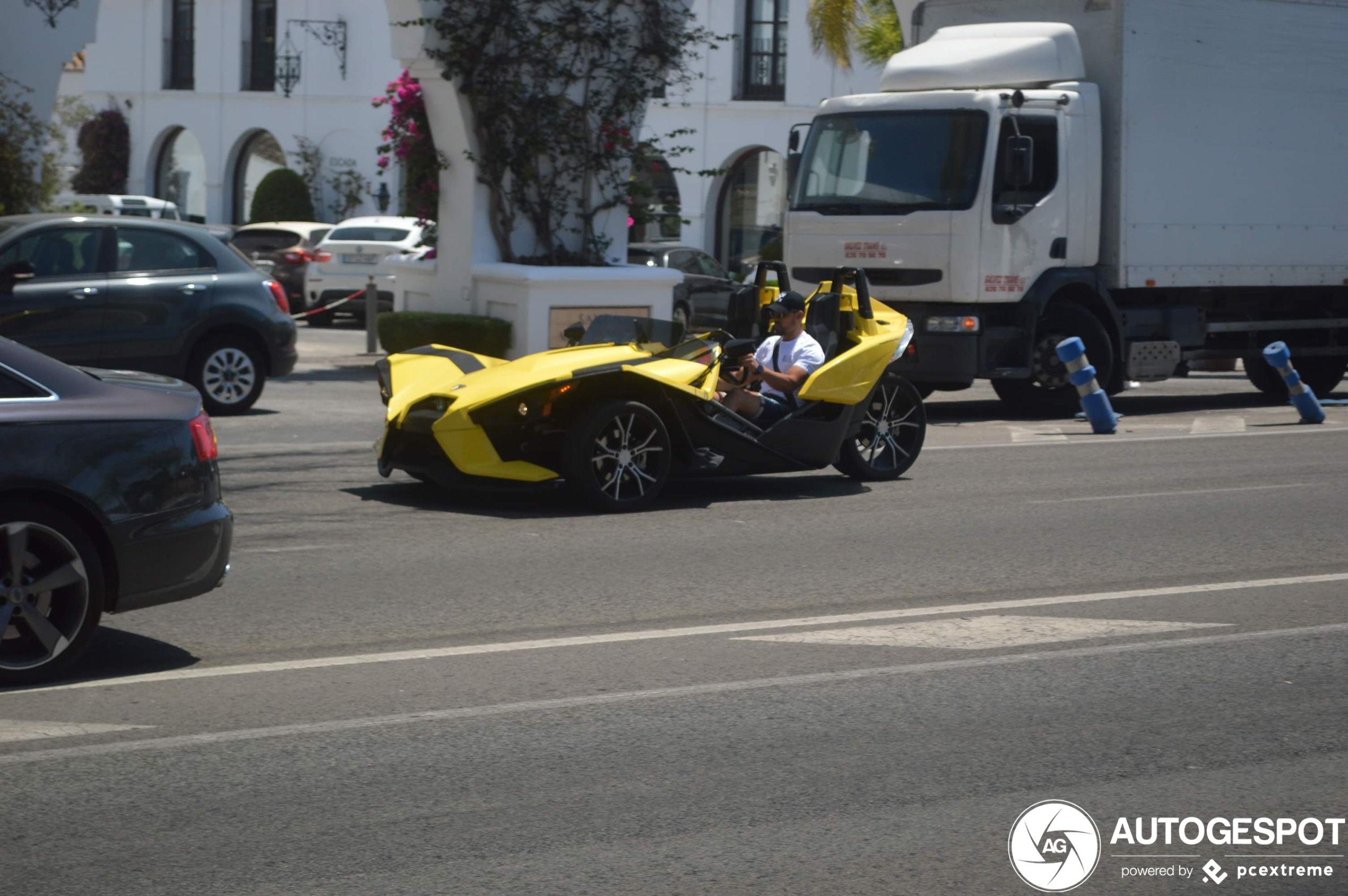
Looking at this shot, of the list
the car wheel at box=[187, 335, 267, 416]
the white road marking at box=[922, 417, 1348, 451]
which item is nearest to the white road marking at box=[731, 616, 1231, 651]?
the white road marking at box=[922, 417, 1348, 451]

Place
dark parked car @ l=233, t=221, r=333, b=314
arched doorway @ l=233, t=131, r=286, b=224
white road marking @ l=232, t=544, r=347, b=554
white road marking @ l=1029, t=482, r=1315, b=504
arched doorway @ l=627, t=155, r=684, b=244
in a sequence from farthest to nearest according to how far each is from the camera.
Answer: arched doorway @ l=233, t=131, r=286, b=224, arched doorway @ l=627, t=155, r=684, b=244, dark parked car @ l=233, t=221, r=333, b=314, white road marking @ l=1029, t=482, r=1315, b=504, white road marking @ l=232, t=544, r=347, b=554

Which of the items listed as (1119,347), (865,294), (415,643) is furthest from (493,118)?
(415,643)

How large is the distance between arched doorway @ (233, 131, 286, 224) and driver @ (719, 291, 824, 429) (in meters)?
31.0

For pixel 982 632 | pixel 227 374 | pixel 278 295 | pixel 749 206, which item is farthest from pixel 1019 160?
pixel 749 206

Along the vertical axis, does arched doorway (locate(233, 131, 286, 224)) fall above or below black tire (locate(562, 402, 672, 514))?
above

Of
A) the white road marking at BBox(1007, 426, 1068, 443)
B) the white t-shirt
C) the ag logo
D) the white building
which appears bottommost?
the ag logo

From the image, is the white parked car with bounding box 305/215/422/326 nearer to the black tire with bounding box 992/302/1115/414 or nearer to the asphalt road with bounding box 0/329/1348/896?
the black tire with bounding box 992/302/1115/414

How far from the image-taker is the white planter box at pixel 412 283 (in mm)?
19984

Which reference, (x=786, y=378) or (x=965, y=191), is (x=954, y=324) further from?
(x=786, y=378)

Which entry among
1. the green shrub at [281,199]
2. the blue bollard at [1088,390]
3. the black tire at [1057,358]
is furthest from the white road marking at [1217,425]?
the green shrub at [281,199]

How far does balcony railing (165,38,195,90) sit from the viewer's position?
40156 mm

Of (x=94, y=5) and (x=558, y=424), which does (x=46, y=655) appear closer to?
(x=558, y=424)

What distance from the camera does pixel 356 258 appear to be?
84.8 feet

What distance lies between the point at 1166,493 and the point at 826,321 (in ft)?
8.61
